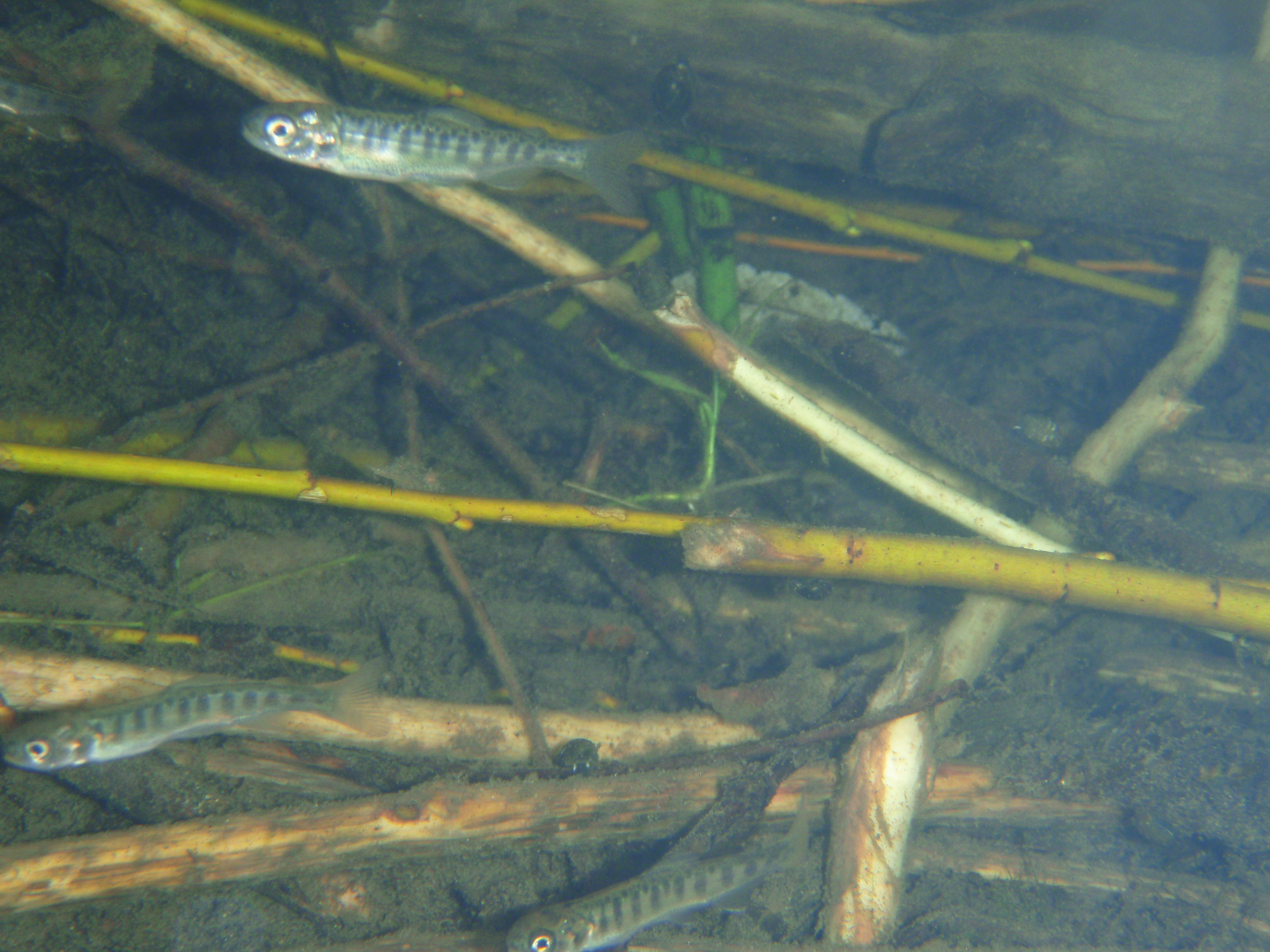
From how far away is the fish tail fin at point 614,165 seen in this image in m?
3.88

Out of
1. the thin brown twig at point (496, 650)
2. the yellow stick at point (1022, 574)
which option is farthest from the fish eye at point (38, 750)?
the yellow stick at point (1022, 574)

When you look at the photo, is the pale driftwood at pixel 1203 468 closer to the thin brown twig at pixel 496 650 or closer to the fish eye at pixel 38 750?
the thin brown twig at pixel 496 650

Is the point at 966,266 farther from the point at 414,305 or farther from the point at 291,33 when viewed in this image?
the point at 291,33

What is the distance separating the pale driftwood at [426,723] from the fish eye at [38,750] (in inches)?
7.3

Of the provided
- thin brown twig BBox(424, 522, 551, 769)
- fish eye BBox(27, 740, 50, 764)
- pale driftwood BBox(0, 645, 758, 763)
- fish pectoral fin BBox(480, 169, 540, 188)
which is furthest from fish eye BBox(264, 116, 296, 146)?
fish eye BBox(27, 740, 50, 764)

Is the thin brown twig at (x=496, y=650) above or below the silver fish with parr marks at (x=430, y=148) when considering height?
below

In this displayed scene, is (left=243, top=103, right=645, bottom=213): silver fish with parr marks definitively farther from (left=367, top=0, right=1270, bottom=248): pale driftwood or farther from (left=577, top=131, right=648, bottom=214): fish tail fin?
(left=367, top=0, right=1270, bottom=248): pale driftwood

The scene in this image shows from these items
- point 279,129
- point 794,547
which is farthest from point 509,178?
point 794,547

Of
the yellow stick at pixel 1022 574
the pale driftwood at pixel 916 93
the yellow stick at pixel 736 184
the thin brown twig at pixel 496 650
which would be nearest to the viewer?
the thin brown twig at pixel 496 650

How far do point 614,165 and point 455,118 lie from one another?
3.45 feet

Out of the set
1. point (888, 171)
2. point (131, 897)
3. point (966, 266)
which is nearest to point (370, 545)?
point (131, 897)

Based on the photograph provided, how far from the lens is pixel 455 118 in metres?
3.80

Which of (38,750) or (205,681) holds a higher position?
(205,681)

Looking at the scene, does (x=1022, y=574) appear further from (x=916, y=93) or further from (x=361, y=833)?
(x=361, y=833)
